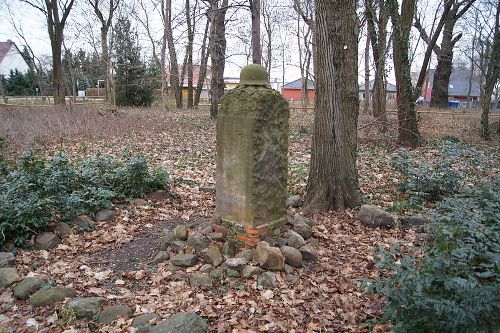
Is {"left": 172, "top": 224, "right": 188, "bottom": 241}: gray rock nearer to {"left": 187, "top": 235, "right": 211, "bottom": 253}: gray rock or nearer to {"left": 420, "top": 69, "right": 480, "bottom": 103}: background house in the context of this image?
{"left": 187, "top": 235, "right": 211, "bottom": 253}: gray rock

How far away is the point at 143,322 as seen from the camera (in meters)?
3.32

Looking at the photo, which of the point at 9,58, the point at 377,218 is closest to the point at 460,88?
the point at 9,58

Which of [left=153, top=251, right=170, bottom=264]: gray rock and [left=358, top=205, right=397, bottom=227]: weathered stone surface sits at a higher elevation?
[left=358, top=205, right=397, bottom=227]: weathered stone surface

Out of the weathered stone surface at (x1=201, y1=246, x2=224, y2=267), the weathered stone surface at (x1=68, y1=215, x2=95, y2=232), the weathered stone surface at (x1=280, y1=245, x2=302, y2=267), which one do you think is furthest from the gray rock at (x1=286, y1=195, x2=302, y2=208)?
the weathered stone surface at (x1=68, y1=215, x2=95, y2=232)

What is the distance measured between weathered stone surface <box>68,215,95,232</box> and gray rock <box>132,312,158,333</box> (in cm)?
245

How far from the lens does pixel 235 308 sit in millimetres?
3576

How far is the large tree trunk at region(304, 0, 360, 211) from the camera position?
563cm

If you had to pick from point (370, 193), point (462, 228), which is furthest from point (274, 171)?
point (370, 193)

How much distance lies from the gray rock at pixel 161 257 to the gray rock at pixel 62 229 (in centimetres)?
153

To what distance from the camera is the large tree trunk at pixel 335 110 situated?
18.5 feet

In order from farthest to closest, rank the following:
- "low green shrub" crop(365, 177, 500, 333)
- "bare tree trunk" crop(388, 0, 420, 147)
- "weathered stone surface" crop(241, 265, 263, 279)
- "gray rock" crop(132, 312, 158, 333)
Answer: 1. "bare tree trunk" crop(388, 0, 420, 147)
2. "weathered stone surface" crop(241, 265, 263, 279)
3. "gray rock" crop(132, 312, 158, 333)
4. "low green shrub" crop(365, 177, 500, 333)

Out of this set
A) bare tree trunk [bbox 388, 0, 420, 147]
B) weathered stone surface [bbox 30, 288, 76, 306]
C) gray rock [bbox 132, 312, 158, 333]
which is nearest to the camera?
gray rock [bbox 132, 312, 158, 333]

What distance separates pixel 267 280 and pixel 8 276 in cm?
→ 282

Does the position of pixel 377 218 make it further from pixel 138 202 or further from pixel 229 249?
pixel 138 202
